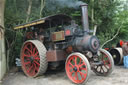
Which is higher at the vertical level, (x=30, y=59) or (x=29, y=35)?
(x=29, y=35)

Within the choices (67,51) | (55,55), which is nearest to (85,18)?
(67,51)

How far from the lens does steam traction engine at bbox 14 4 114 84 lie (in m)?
4.64

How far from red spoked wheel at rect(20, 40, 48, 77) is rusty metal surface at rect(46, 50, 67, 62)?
0.20m

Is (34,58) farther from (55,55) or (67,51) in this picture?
(67,51)

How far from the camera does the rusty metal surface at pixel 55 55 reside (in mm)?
5039

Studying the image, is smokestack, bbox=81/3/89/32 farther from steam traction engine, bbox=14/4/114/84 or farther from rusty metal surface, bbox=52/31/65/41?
rusty metal surface, bbox=52/31/65/41

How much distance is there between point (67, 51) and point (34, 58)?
1.22 meters

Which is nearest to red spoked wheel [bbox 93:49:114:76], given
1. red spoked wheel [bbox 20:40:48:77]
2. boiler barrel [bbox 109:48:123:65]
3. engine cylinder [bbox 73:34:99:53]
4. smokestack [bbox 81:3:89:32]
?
engine cylinder [bbox 73:34:99:53]

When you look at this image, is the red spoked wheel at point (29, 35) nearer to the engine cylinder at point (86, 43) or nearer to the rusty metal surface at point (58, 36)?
the rusty metal surface at point (58, 36)

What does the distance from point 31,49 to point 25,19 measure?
10.4 feet

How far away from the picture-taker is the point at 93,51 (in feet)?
15.9

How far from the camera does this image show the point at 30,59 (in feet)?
18.5

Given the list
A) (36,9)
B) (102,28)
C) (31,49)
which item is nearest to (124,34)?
(102,28)

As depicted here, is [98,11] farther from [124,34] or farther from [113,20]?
[124,34]
